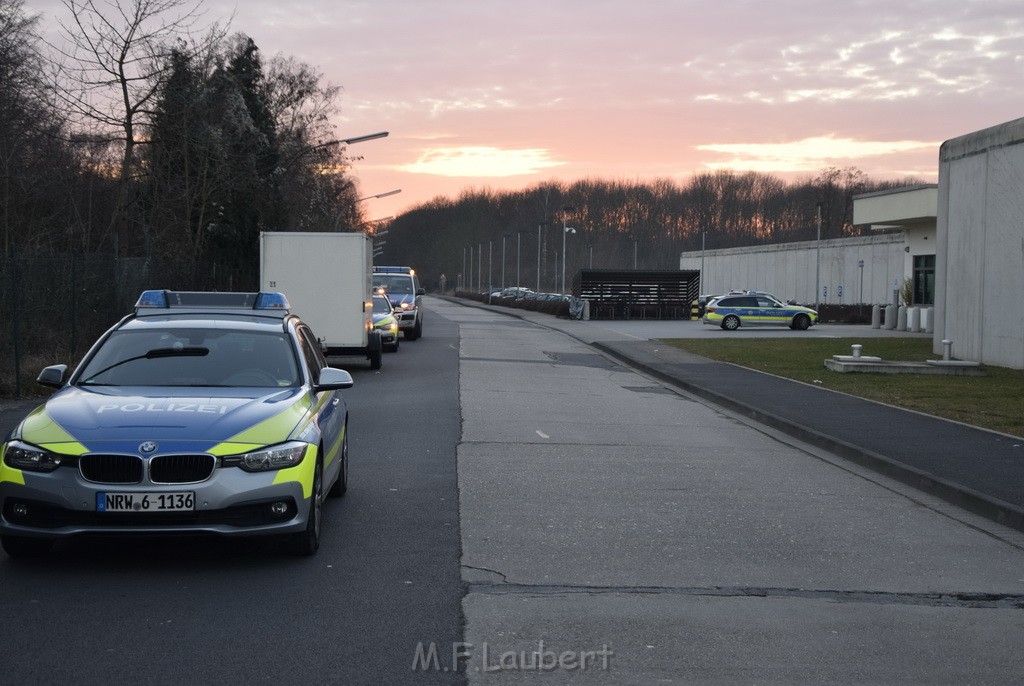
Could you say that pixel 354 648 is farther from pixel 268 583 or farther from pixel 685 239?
pixel 685 239

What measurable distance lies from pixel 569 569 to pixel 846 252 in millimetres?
67465

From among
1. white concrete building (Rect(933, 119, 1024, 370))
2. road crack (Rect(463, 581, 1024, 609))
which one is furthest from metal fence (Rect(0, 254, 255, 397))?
white concrete building (Rect(933, 119, 1024, 370))

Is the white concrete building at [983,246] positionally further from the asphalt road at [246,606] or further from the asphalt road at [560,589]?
the asphalt road at [246,606]

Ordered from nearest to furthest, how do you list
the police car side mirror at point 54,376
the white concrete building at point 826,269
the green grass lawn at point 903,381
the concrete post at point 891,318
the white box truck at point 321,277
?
the police car side mirror at point 54,376
the green grass lawn at point 903,381
the white box truck at point 321,277
the concrete post at point 891,318
the white concrete building at point 826,269

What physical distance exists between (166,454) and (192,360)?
1.71m

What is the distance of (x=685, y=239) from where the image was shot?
156 meters

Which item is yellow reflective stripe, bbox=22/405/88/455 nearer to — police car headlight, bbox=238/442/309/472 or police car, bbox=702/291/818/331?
police car headlight, bbox=238/442/309/472

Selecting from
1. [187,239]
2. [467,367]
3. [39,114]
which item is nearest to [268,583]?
[467,367]

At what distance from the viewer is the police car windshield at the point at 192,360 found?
7551 mm

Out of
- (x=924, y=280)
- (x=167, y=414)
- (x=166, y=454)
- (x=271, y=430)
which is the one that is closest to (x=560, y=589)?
(x=271, y=430)

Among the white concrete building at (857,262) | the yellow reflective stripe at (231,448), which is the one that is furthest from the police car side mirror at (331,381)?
the white concrete building at (857,262)

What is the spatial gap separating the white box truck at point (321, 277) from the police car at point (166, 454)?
1392cm

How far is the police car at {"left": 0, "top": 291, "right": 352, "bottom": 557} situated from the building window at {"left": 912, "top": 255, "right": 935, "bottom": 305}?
42.1m

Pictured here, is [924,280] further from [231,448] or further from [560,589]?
[231,448]
